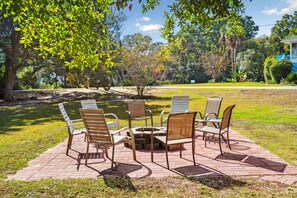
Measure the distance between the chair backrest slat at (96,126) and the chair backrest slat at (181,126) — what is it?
107 cm

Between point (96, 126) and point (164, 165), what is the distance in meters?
1.36

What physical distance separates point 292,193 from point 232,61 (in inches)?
1586

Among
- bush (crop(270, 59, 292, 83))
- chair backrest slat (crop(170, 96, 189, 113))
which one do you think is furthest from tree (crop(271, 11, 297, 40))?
chair backrest slat (crop(170, 96, 189, 113))

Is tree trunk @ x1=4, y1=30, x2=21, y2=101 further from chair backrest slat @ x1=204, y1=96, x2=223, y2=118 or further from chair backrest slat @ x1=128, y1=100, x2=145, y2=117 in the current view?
chair backrest slat @ x1=204, y1=96, x2=223, y2=118

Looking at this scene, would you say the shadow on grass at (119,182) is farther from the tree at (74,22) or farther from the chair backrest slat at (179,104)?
the chair backrest slat at (179,104)

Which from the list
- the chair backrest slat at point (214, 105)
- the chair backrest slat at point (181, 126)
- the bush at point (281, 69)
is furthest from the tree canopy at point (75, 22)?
the bush at point (281, 69)

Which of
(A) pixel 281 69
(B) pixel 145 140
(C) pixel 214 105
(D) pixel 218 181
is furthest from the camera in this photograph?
(A) pixel 281 69

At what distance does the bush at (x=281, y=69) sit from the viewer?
27.9 metres

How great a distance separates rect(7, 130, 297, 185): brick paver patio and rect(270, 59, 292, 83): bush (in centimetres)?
2454

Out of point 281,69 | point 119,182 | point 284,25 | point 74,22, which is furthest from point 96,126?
point 284,25

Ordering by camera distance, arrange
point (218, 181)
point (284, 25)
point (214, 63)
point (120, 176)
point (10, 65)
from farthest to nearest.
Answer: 1. point (284, 25)
2. point (214, 63)
3. point (10, 65)
4. point (120, 176)
5. point (218, 181)

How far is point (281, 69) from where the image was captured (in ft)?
91.7

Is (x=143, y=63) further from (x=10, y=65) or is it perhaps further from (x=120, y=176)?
(x=120, y=176)

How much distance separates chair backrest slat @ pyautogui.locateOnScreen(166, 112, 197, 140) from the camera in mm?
4754
